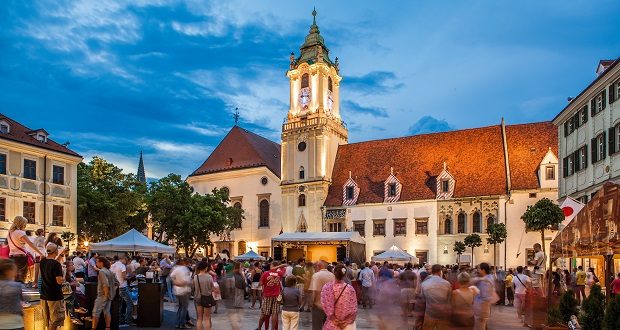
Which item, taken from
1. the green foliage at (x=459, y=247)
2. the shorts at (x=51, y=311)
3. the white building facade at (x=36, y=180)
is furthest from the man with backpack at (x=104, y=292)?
the green foliage at (x=459, y=247)

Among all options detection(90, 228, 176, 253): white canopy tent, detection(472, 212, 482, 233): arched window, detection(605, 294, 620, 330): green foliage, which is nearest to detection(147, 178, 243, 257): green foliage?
detection(90, 228, 176, 253): white canopy tent

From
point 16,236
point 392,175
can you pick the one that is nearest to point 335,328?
point 16,236

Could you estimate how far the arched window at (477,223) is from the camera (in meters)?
45.8

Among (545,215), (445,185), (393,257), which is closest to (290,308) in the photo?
(393,257)

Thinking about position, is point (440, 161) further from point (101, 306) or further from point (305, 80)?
point (101, 306)

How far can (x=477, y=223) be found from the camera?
46.2m

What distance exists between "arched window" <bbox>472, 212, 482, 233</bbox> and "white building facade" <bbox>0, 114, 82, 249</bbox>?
29019 millimetres

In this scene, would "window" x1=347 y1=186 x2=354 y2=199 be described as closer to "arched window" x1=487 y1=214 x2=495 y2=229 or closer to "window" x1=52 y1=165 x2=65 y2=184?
"arched window" x1=487 y1=214 x2=495 y2=229

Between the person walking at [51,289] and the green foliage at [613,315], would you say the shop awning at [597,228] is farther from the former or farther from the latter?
the person walking at [51,289]

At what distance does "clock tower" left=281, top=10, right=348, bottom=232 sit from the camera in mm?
53031

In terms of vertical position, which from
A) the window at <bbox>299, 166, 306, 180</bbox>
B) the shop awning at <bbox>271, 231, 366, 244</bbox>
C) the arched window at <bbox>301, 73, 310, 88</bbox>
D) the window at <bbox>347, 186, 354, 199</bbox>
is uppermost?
the arched window at <bbox>301, 73, 310, 88</bbox>

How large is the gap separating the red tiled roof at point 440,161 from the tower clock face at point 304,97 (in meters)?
5.16

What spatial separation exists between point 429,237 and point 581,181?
57.6 feet

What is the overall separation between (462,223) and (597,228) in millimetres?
37416
